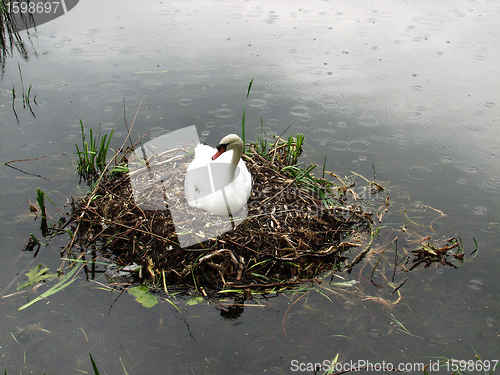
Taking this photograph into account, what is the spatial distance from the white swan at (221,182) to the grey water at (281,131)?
141cm

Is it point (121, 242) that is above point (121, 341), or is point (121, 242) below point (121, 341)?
above

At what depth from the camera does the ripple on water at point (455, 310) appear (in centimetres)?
459

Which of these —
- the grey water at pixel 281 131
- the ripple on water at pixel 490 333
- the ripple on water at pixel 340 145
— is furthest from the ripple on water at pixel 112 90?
the ripple on water at pixel 490 333

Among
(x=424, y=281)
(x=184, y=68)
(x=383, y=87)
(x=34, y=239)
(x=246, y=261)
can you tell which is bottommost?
(x=424, y=281)

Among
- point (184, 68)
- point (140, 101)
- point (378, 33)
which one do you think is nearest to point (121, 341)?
point (140, 101)

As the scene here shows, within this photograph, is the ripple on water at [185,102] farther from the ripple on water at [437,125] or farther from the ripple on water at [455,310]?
the ripple on water at [455,310]

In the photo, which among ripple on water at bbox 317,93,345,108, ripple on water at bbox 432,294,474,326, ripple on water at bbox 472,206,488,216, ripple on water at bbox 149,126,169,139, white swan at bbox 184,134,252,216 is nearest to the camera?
ripple on water at bbox 432,294,474,326

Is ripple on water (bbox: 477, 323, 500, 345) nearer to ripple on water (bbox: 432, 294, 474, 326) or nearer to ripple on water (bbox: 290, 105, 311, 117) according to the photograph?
ripple on water (bbox: 432, 294, 474, 326)

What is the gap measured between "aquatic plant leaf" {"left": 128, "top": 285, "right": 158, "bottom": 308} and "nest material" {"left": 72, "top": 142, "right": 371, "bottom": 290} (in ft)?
0.71

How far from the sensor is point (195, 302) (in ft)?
15.4

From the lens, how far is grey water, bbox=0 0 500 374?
169 inches

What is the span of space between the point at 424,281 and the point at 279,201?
2.36 m

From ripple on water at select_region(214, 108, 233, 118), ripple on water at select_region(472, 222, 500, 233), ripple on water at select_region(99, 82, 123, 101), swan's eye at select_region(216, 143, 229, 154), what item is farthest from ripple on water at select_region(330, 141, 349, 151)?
ripple on water at select_region(99, 82, 123, 101)

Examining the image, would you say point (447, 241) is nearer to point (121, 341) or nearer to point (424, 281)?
point (424, 281)
